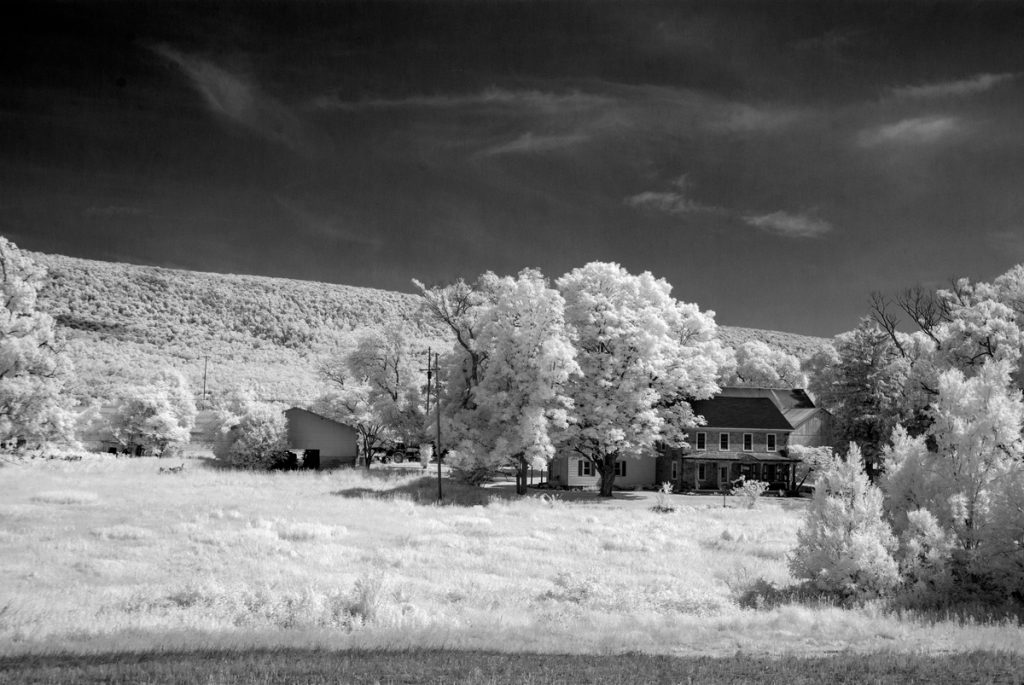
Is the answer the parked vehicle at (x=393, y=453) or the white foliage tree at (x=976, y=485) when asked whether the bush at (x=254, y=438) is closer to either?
the parked vehicle at (x=393, y=453)

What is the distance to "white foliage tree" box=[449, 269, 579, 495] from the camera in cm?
4772

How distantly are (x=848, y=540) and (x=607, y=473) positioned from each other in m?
27.6

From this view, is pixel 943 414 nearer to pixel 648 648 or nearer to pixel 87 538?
pixel 648 648

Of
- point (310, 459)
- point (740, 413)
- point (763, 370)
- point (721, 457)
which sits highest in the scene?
point (763, 370)

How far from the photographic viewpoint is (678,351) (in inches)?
2168

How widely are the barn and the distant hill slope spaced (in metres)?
31.6

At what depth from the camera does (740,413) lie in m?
59.0

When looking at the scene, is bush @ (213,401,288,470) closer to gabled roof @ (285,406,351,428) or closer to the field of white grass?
gabled roof @ (285,406,351,428)

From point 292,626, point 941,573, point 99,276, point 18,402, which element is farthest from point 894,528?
point 99,276

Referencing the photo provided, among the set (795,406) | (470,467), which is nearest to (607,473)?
(470,467)

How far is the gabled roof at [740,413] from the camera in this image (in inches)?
2283

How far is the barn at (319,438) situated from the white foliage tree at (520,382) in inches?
573

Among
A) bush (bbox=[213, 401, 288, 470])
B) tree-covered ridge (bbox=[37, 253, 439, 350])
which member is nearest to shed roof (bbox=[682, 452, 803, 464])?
bush (bbox=[213, 401, 288, 470])

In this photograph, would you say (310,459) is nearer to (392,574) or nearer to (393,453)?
(393,453)
